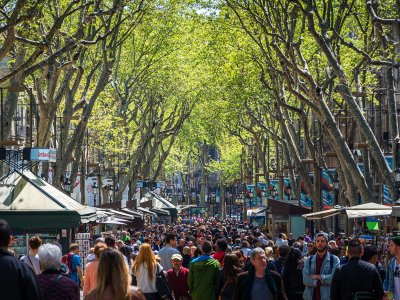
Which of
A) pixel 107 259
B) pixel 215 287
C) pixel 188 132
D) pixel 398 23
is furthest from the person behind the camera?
pixel 188 132

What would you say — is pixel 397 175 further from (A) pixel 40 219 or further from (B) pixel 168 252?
(B) pixel 168 252

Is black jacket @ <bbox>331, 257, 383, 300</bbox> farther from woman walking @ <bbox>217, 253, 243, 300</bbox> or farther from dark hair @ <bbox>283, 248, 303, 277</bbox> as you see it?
dark hair @ <bbox>283, 248, 303, 277</bbox>

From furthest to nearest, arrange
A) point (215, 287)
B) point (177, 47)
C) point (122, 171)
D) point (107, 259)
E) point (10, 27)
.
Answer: point (122, 171) < point (177, 47) < point (10, 27) < point (215, 287) < point (107, 259)

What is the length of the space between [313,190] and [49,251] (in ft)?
91.7

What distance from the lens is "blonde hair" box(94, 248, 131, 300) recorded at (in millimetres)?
6848

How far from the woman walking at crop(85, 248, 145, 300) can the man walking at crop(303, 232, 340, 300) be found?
22.9 feet

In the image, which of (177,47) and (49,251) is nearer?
(49,251)

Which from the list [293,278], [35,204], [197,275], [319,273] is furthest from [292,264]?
[35,204]

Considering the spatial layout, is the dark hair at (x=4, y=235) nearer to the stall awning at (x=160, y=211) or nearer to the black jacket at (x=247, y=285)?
the black jacket at (x=247, y=285)

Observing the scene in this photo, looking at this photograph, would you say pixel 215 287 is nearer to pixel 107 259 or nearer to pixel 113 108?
pixel 107 259

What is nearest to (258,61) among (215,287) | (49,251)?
(215,287)

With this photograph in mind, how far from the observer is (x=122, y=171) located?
54.3m

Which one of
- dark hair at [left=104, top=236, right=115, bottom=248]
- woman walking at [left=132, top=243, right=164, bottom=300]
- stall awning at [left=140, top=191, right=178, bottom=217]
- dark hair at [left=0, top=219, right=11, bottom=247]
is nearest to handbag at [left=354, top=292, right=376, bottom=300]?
woman walking at [left=132, top=243, right=164, bottom=300]

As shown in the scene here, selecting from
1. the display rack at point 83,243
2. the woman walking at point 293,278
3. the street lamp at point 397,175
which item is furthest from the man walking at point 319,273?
the street lamp at point 397,175
